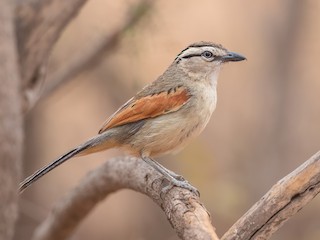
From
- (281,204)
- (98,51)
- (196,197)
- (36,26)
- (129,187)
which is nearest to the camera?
(281,204)

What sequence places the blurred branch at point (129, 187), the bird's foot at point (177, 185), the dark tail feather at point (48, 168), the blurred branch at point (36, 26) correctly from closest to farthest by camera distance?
the blurred branch at point (129, 187)
the bird's foot at point (177, 185)
the dark tail feather at point (48, 168)
the blurred branch at point (36, 26)

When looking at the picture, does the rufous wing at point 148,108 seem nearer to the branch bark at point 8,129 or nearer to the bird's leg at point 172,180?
the bird's leg at point 172,180

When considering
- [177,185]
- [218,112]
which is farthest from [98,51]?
[218,112]

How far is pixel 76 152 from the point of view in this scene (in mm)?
5012

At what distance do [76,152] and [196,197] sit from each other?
937mm

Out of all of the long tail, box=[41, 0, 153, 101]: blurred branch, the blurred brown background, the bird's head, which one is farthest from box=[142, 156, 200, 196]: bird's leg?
the blurred brown background

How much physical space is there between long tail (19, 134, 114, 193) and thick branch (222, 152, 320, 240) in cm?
146

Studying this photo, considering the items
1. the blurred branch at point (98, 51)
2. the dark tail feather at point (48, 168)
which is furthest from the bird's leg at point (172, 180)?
the blurred branch at point (98, 51)

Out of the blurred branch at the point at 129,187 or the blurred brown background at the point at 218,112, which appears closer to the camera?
the blurred branch at the point at 129,187

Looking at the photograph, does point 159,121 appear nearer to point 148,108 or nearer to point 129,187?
point 148,108

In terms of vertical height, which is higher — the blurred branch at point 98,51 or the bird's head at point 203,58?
the blurred branch at point 98,51

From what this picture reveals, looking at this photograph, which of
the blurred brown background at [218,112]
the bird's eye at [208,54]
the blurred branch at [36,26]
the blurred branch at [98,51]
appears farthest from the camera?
the blurred brown background at [218,112]

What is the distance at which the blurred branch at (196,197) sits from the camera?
3738mm

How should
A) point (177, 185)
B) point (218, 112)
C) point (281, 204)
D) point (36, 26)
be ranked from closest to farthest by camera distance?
point (281, 204) → point (177, 185) → point (36, 26) → point (218, 112)
